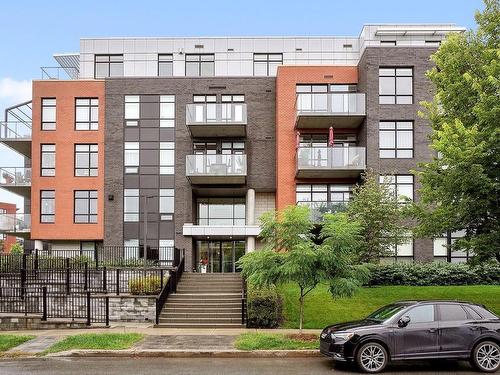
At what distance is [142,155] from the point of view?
3409 centimetres

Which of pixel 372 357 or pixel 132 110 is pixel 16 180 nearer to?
Result: pixel 132 110

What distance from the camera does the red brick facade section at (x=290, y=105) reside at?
32.5 metres

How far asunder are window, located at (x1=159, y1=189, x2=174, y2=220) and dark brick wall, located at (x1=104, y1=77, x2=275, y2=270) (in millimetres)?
414

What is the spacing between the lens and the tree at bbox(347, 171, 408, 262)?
80.9 ft

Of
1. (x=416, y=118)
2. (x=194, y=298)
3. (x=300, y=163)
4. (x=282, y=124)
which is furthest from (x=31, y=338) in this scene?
(x=416, y=118)

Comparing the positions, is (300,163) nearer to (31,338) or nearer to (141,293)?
(141,293)

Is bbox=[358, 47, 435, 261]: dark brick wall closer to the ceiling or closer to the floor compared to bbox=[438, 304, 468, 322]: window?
closer to the ceiling

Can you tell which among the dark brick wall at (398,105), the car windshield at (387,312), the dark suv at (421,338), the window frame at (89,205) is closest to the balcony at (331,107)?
the dark brick wall at (398,105)

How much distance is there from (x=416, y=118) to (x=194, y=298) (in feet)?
53.5

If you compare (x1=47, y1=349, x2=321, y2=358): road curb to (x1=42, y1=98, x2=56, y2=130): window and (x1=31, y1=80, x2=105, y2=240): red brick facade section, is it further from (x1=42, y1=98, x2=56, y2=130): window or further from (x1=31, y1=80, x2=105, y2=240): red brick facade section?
(x1=42, y1=98, x2=56, y2=130): window

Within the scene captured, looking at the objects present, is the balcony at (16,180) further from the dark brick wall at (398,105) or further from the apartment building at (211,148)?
the dark brick wall at (398,105)

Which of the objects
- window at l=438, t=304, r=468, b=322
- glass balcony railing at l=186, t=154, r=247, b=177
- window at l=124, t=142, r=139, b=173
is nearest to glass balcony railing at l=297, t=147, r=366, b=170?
glass balcony railing at l=186, t=154, r=247, b=177

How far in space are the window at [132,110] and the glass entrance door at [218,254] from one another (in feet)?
27.6

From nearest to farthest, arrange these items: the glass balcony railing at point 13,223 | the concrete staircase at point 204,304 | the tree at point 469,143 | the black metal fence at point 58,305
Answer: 1. the tree at point 469,143
2. the concrete staircase at point 204,304
3. the black metal fence at point 58,305
4. the glass balcony railing at point 13,223
